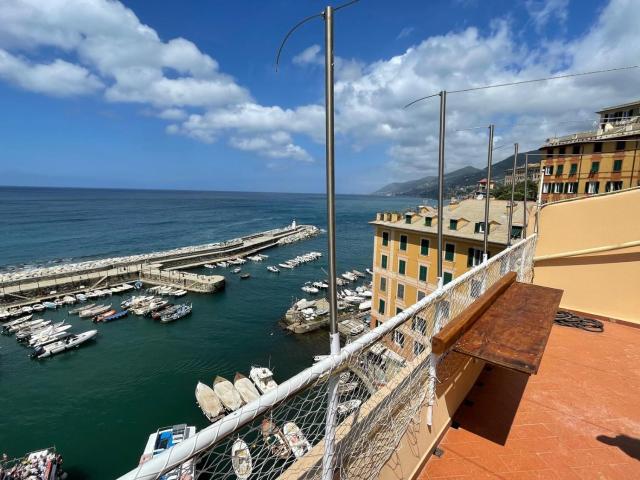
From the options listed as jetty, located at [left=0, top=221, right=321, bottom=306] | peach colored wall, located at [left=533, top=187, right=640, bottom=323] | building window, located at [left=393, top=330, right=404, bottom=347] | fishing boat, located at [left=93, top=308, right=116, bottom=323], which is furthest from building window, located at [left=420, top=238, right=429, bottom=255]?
fishing boat, located at [left=93, top=308, right=116, bottom=323]

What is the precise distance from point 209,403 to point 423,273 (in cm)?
1422

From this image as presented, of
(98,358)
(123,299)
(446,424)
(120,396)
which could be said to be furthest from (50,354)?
(446,424)

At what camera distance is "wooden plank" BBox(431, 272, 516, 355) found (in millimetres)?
2158

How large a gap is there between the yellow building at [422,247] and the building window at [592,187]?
9562 millimetres

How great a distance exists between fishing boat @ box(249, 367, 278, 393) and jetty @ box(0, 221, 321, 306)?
16960 mm

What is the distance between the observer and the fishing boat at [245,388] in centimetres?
1716

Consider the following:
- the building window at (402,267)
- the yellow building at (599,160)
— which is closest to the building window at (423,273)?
the building window at (402,267)

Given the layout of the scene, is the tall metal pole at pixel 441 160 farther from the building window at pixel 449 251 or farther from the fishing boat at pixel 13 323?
the fishing boat at pixel 13 323

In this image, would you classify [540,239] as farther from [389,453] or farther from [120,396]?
[120,396]

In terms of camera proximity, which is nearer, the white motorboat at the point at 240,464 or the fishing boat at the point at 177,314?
the white motorboat at the point at 240,464

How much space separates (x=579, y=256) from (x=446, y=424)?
4.98 meters

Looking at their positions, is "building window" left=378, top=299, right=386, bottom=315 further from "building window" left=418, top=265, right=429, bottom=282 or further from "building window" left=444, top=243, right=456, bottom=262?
"building window" left=444, top=243, right=456, bottom=262

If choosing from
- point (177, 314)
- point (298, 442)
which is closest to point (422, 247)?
point (298, 442)

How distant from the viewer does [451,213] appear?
2108cm
